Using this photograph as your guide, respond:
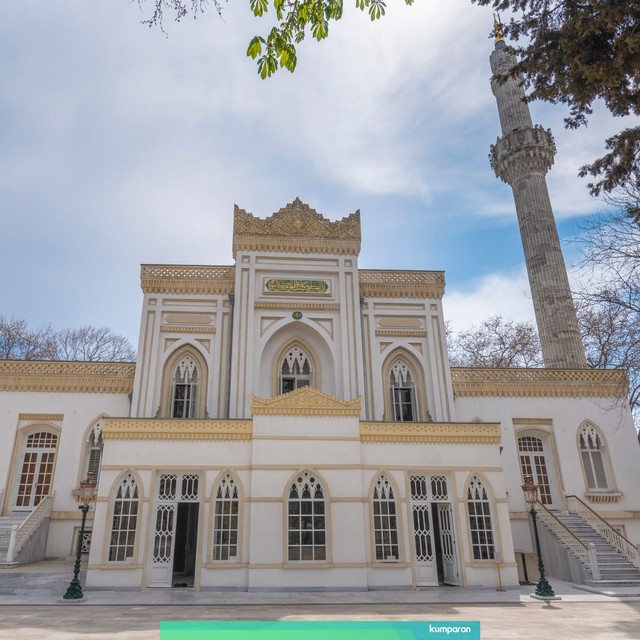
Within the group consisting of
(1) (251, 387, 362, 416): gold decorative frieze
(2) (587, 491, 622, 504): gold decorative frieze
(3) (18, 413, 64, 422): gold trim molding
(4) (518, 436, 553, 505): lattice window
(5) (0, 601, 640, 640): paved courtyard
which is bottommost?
(5) (0, 601, 640, 640): paved courtyard

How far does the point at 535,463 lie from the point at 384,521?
7.84m

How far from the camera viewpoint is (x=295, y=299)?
1755 cm

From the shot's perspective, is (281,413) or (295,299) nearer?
(281,413)

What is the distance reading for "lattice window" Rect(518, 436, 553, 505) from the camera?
1775 cm

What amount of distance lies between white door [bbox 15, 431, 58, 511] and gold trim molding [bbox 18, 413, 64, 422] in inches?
20.8

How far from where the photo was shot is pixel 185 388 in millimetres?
17172

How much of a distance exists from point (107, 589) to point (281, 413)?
568cm

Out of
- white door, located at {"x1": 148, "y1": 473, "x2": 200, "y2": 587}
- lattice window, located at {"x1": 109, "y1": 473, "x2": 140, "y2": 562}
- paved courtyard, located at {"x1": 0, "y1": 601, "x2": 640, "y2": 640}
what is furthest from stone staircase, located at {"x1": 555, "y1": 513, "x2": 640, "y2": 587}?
lattice window, located at {"x1": 109, "y1": 473, "x2": 140, "y2": 562}

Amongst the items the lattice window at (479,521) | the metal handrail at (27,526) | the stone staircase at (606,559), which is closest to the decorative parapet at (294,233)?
the lattice window at (479,521)

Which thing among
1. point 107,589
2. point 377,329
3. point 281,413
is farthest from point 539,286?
point 107,589

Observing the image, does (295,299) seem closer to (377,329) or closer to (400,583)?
(377,329)

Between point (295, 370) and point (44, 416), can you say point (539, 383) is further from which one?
point (44, 416)

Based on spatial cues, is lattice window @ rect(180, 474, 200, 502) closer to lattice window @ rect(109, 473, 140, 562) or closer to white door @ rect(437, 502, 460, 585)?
lattice window @ rect(109, 473, 140, 562)

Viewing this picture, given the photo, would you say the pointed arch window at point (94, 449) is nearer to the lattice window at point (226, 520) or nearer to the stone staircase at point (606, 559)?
the lattice window at point (226, 520)
